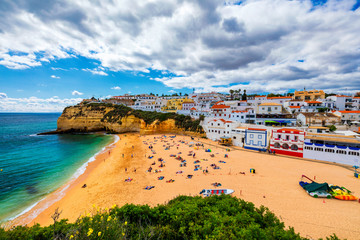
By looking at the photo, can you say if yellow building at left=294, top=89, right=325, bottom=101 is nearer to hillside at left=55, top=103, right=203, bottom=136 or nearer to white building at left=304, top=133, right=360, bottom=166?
white building at left=304, top=133, right=360, bottom=166

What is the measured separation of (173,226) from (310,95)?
77010 mm

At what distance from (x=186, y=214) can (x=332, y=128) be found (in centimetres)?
4459

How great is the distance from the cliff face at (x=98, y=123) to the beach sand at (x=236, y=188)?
27259 mm

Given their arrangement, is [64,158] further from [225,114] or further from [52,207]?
[225,114]

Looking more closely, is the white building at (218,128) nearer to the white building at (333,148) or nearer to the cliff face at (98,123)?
the white building at (333,148)

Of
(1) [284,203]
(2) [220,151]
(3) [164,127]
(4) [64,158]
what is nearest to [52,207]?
(4) [64,158]

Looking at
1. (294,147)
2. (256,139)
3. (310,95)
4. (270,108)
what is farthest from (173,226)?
(310,95)

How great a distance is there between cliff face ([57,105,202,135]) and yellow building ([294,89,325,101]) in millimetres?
56292

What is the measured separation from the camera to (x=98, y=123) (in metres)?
65.5

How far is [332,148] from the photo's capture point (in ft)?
83.7

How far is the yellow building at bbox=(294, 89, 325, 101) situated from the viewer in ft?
193

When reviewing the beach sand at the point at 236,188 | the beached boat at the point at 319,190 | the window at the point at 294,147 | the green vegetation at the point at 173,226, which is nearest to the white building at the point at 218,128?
the beach sand at the point at 236,188

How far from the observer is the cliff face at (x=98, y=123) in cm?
5691

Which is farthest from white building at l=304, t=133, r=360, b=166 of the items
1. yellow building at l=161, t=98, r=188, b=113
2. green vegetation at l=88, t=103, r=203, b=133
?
yellow building at l=161, t=98, r=188, b=113
